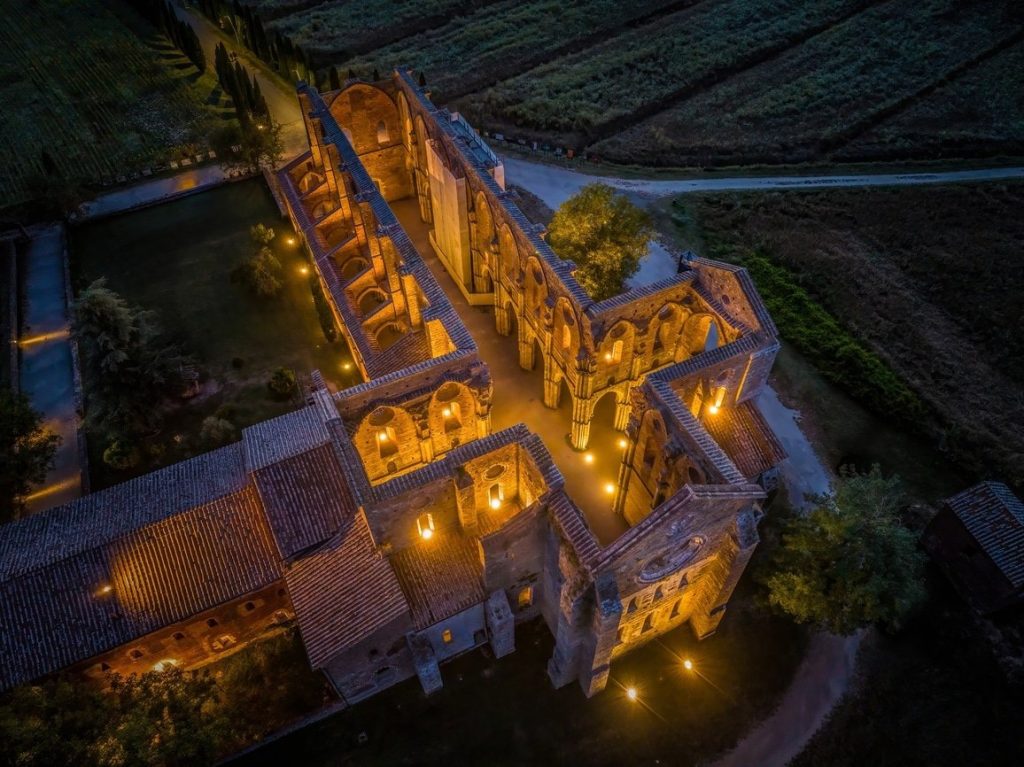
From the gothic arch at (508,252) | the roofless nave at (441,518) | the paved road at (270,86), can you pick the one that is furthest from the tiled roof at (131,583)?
the paved road at (270,86)

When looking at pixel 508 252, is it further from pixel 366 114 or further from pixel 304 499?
pixel 366 114

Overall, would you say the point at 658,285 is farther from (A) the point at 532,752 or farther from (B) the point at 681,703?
(A) the point at 532,752

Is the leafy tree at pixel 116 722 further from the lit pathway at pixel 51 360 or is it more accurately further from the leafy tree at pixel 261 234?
the leafy tree at pixel 261 234

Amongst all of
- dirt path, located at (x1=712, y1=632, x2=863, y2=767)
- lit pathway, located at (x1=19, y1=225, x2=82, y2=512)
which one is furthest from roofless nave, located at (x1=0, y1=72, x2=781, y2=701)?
lit pathway, located at (x1=19, y1=225, x2=82, y2=512)

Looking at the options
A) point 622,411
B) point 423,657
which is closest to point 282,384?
point 423,657

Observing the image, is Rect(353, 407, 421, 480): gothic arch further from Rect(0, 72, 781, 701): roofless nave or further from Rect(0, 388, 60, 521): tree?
Rect(0, 388, 60, 521): tree
